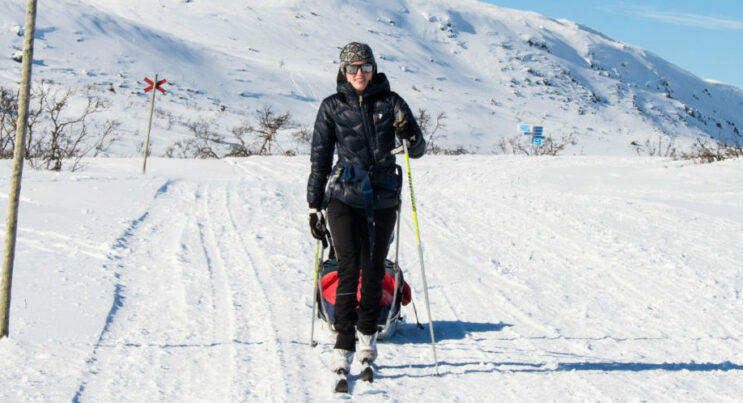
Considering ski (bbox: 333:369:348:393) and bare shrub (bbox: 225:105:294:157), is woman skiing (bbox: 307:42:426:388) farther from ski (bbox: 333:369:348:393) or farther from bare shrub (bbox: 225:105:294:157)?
bare shrub (bbox: 225:105:294:157)

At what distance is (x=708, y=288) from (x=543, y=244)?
218cm

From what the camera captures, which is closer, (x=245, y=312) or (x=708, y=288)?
(x=245, y=312)

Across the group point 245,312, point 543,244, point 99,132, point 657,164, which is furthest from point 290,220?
point 99,132

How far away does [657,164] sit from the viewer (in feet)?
56.1

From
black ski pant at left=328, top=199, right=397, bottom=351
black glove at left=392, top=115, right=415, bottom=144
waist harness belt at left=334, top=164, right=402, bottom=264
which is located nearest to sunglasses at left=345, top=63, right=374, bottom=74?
black glove at left=392, top=115, right=415, bottom=144

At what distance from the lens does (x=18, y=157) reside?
3332 mm

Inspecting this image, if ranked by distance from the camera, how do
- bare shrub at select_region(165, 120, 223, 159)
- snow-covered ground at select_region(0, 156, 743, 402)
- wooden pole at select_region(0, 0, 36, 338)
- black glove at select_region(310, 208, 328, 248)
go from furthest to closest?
bare shrub at select_region(165, 120, 223, 159)
black glove at select_region(310, 208, 328, 248)
snow-covered ground at select_region(0, 156, 743, 402)
wooden pole at select_region(0, 0, 36, 338)

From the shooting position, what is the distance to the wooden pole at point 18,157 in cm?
327

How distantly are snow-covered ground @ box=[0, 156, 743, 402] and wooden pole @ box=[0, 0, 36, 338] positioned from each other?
26 cm

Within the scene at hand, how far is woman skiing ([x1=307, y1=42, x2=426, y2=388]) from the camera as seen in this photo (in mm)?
3500

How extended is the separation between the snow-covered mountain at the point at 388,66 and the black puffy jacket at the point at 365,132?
73.0 ft

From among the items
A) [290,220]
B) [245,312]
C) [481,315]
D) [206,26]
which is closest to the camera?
[245,312]

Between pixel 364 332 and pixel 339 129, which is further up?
pixel 339 129

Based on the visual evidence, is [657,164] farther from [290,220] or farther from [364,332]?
[364,332]
